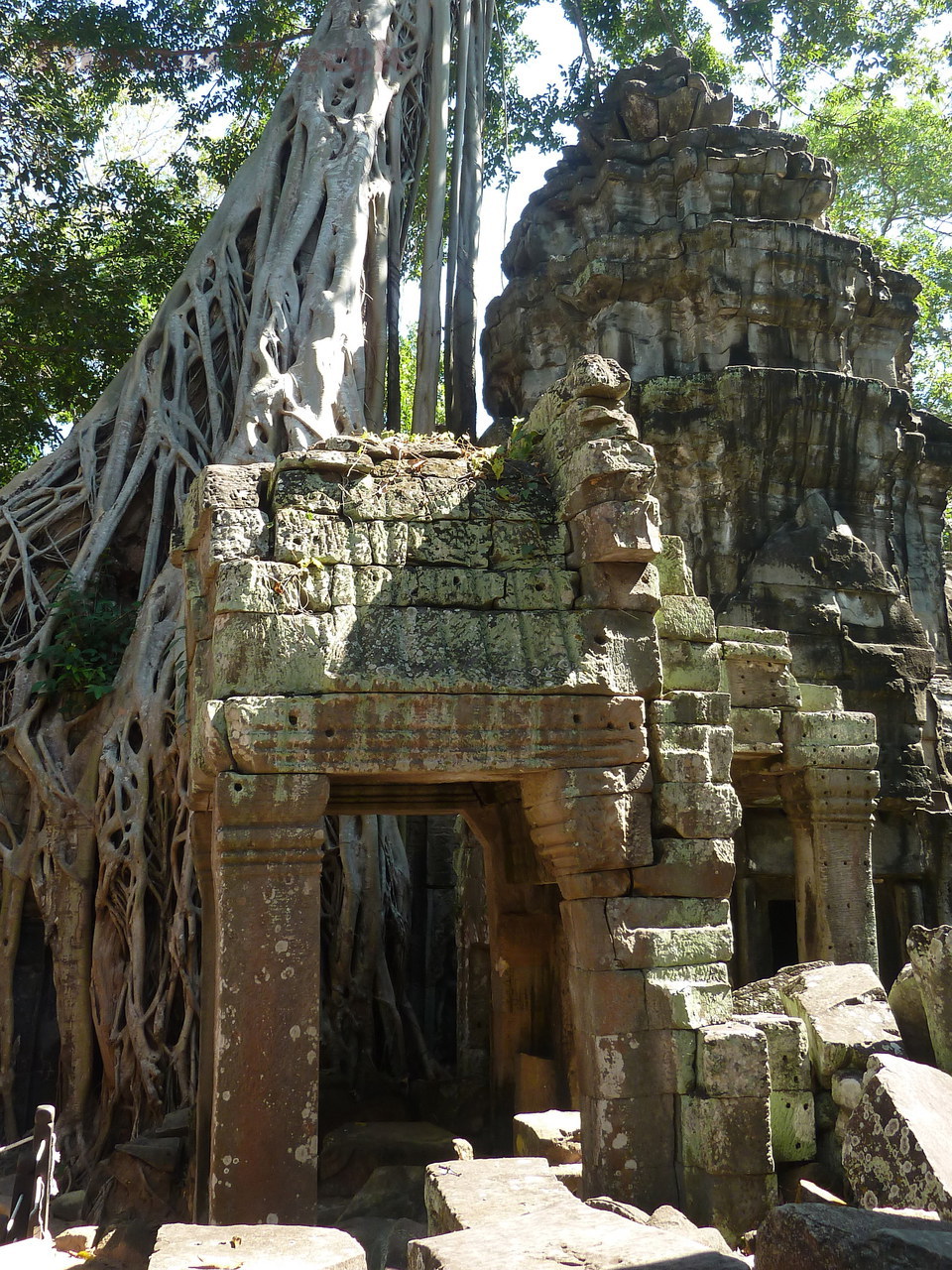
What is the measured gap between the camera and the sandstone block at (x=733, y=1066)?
4.54 meters

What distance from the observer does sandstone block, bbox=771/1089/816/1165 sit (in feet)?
15.4

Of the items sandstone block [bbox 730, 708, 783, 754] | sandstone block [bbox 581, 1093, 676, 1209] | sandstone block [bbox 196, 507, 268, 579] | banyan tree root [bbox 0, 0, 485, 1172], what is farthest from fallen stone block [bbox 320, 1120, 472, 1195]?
sandstone block [bbox 196, 507, 268, 579]

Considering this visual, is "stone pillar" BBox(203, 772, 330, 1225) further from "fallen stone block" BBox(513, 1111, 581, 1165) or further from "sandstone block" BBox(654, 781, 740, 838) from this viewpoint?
"sandstone block" BBox(654, 781, 740, 838)

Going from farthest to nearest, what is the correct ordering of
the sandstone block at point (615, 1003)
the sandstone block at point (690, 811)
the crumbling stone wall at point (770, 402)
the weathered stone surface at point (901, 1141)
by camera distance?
the crumbling stone wall at point (770, 402)
the sandstone block at point (690, 811)
the sandstone block at point (615, 1003)
the weathered stone surface at point (901, 1141)

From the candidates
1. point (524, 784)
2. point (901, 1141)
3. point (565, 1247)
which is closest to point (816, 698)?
point (524, 784)

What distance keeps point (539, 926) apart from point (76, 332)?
28.3 feet

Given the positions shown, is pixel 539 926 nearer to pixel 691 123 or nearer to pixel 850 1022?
pixel 850 1022

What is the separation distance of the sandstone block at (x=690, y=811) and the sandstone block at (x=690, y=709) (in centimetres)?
28

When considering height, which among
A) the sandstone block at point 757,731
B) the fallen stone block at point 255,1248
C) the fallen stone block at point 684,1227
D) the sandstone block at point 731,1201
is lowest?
the sandstone block at point 731,1201

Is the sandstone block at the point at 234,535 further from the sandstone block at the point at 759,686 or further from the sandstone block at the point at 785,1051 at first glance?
the sandstone block at the point at 759,686

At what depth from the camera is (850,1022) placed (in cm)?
495

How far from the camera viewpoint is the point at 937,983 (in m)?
4.62

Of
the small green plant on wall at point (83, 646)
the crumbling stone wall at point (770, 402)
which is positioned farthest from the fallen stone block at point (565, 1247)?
the crumbling stone wall at point (770, 402)

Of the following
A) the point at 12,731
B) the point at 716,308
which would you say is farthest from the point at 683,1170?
the point at 716,308
